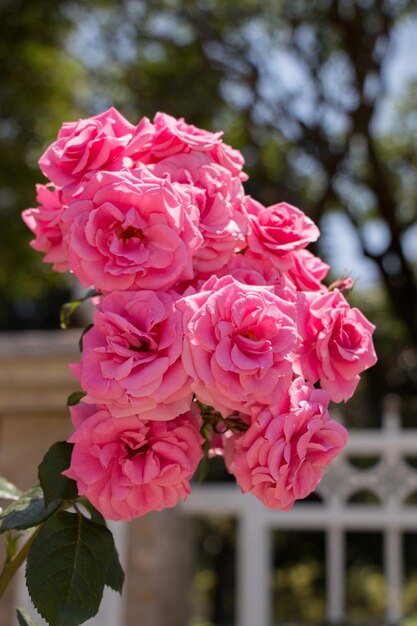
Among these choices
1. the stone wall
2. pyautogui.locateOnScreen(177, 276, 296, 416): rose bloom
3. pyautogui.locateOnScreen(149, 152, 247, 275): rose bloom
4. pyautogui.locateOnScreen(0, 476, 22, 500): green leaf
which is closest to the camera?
pyautogui.locateOnScreen(177, 276, 296, 416): rose bloom

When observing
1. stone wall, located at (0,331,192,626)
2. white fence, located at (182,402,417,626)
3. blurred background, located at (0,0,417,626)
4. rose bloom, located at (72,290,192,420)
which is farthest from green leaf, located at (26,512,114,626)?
blurred background, located at (0,0,417,626)

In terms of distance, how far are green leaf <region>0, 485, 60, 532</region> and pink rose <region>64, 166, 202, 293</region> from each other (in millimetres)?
208

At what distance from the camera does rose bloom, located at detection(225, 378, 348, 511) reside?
758mm

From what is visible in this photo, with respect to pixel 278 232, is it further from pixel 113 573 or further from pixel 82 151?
pixel 113 573

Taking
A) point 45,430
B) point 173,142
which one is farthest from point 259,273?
point 45,430

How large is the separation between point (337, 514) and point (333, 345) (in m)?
2.56

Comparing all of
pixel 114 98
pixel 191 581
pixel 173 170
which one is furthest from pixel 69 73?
pixel 173 170

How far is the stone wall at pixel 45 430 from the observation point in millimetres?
2760

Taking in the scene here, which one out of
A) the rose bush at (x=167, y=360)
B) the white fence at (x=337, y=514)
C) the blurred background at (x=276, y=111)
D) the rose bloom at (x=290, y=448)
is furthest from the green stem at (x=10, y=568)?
the blurred background at (x=276, y=111)

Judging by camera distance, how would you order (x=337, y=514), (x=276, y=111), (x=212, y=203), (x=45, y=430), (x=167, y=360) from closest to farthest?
(x=167, y=360) → (x=212, y=203) → (x=45, y=430) → (x=337, y=514) → (x=276, y=111)

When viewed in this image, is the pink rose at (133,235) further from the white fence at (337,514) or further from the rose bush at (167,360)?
the white fence at (337,514)

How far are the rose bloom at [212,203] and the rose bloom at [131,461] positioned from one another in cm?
15

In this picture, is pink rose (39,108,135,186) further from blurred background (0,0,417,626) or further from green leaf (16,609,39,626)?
blurred background (0,0,417,626)

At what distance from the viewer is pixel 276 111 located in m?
9.06
